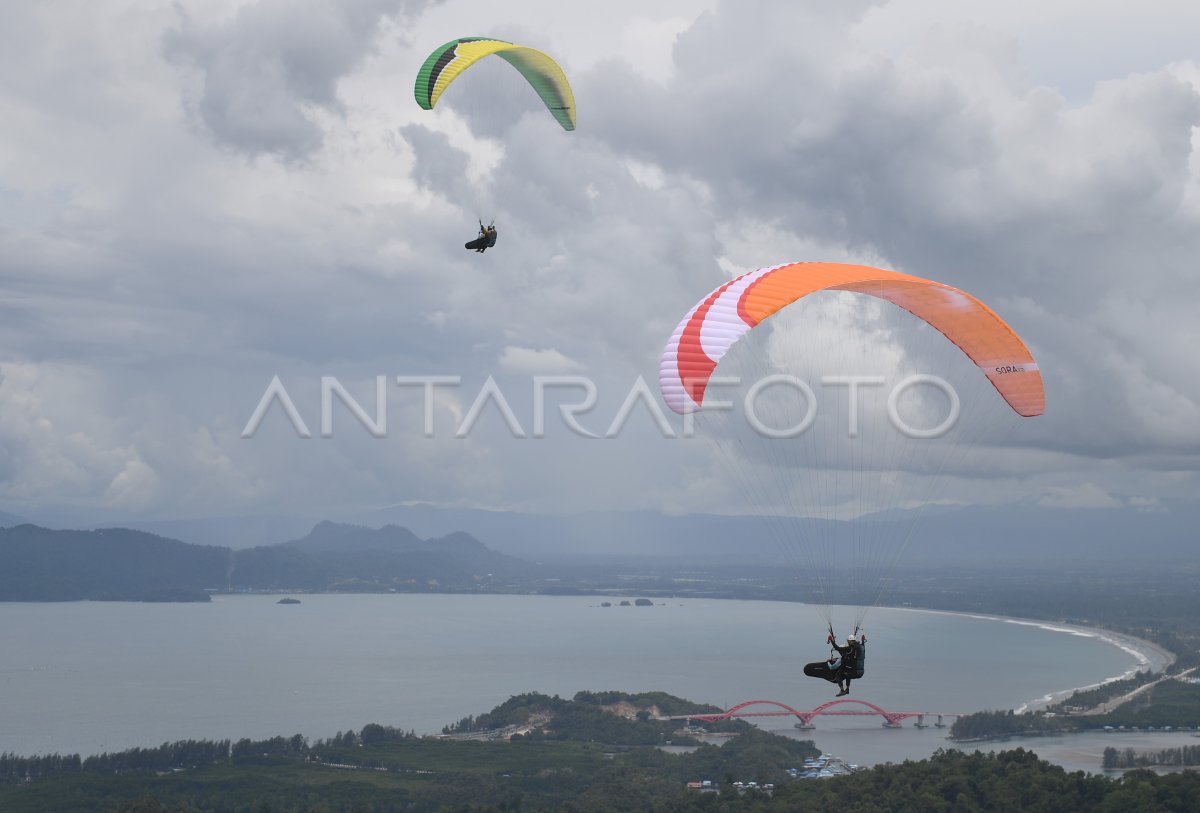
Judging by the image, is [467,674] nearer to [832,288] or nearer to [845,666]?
[845,666]

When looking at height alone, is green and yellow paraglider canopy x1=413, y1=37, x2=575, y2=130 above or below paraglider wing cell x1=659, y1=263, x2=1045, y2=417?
above

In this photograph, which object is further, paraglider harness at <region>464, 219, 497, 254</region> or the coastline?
the coastline

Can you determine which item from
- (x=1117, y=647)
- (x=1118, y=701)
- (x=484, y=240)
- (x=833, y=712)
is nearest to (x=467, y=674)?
(x=833, y=712)

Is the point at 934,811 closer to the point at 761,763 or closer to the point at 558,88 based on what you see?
the point at 761,763

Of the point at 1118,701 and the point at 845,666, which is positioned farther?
the point at 1118,701

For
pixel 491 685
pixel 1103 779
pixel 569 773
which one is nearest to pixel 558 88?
pixel 1103 779

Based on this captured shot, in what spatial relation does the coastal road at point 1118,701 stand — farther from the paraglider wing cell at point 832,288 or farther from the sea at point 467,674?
the paraglider wing cell at point 832,288

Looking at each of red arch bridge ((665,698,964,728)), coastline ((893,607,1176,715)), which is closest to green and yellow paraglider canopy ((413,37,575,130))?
red arch bridge ((665,698,964,728))

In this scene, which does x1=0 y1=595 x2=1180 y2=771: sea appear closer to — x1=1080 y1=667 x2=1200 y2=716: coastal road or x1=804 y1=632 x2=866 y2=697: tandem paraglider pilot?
x1=1080 y1=667 x2=1200 y2=716: coastal road
